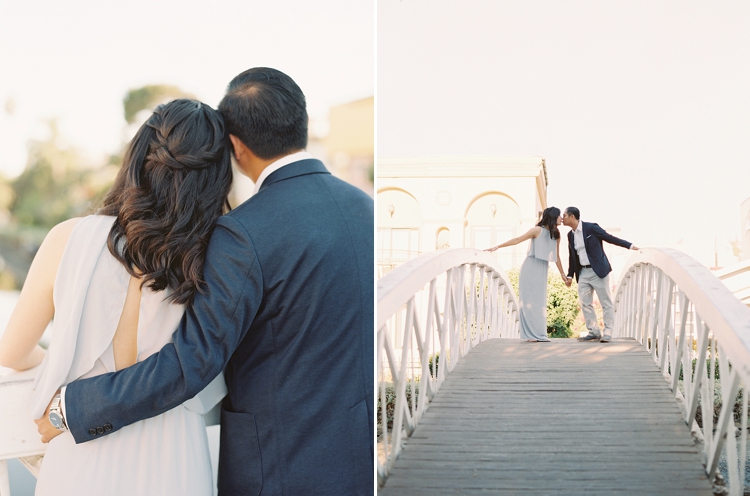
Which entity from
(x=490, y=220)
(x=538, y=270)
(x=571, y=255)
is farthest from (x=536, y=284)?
(x=490, y=220)

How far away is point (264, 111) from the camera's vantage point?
1.37 metres

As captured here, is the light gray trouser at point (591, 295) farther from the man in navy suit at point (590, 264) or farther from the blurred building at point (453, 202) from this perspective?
the blurred building at point (453, 202)

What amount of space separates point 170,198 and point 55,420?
0.52 metres

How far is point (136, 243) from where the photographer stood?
126 cm

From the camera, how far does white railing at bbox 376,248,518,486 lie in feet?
7.18

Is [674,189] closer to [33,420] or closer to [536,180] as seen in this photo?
[536,180]

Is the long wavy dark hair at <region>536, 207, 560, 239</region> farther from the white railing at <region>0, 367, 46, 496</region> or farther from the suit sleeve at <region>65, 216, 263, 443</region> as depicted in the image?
the white railing at <region>0, 367, 46, 496</region>

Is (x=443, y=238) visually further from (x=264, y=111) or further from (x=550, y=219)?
(x=264, y=111)

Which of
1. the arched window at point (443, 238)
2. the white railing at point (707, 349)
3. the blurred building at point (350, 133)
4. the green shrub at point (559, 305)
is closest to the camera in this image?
the white railing at point (707, 349)

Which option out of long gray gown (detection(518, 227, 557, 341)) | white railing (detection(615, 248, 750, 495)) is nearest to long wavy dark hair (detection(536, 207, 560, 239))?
long gray gown (detection(518, 227, 557, 341))

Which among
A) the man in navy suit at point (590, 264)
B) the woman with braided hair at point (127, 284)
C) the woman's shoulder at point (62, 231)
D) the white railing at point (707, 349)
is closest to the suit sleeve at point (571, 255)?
the man in navy suit at point (590, 264)

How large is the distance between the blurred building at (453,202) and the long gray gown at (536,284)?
0.82 ft

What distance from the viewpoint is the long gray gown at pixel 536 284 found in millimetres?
4551

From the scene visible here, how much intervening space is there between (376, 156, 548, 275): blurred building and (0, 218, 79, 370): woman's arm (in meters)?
1.83
